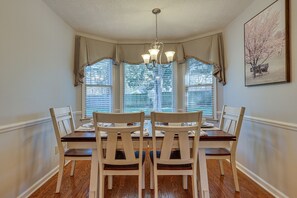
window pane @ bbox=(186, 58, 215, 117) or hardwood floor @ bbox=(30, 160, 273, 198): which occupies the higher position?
window pane @ bbox=(186, 58, 215, 117)

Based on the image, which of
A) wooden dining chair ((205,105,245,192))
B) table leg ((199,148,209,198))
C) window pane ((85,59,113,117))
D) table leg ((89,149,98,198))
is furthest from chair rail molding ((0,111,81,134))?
wooden dining chair ((205,105,245,192))

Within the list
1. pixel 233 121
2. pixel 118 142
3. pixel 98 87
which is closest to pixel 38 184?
pixel 118 142

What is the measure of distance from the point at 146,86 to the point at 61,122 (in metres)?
2.29

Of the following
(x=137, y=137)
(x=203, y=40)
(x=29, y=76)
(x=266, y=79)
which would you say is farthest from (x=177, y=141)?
(x=203, y=40)

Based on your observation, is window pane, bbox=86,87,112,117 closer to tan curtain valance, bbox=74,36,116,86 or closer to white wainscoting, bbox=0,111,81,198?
tan curtain valance, bbox=74,36,116,86

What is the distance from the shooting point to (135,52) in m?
4.24

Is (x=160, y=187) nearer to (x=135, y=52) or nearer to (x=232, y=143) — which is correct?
(x=232, y=143)

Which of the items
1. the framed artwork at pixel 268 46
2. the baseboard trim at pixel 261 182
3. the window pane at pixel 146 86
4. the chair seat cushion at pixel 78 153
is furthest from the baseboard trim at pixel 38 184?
the framed artwork at pixel 268 46

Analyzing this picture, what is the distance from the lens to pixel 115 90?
14.2 ft

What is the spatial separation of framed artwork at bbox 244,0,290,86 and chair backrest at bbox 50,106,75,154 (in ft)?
8.21

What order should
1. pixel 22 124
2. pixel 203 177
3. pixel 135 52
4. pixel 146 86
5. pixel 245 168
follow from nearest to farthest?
pixel 203 177
pixel 22 124
pixel 245 168
pixel 135 52
pixel 146 86

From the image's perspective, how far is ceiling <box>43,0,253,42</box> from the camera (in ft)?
8.74

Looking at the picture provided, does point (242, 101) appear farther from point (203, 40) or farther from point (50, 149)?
point (50, 149)

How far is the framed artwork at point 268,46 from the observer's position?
202cm
